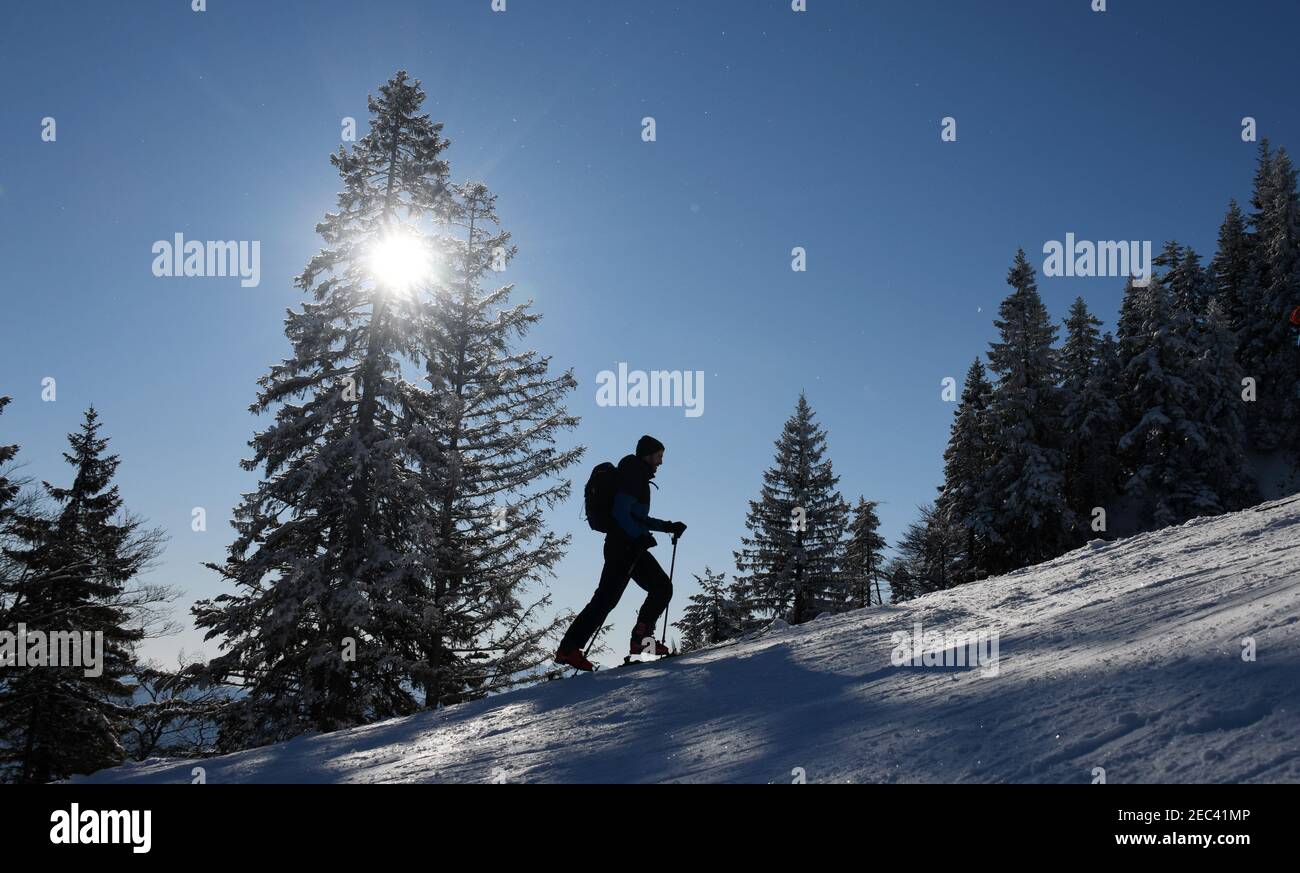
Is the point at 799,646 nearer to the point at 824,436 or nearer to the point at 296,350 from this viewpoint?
the point at 296,350

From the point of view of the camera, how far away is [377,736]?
658 centimetres

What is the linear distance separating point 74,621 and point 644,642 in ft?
77.4

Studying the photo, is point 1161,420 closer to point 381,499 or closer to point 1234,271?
point 1234,271

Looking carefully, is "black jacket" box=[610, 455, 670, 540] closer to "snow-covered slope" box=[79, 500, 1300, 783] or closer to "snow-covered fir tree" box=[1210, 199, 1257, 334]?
"snow-covered slope" box=[79, 500, 1300, 783]

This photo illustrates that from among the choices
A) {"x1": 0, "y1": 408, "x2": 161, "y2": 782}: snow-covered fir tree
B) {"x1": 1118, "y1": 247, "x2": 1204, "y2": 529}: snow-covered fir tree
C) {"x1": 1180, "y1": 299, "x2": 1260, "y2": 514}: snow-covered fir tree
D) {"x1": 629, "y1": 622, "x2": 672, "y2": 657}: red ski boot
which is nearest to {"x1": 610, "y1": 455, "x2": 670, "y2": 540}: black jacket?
{"x1": 629, "y1": 622, "x2": 672, "y2": 657}: red ski boot

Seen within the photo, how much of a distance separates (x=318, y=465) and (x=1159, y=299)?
36.4 meters

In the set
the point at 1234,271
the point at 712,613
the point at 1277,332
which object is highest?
the point at 1234,271

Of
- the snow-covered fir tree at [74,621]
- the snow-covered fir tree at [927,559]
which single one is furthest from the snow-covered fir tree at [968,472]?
the snow-covered fir tree at [74,621]

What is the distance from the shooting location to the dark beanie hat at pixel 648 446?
25.2 feet

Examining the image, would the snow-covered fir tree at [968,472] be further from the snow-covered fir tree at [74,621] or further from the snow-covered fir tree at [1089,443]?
the snow-covered fir tree at [74,621]

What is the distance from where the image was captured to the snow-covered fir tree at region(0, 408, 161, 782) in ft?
70.3

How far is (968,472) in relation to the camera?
3375 centimetres

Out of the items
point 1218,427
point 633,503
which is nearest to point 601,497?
point 633,503

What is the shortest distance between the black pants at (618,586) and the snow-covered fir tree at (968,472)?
25.5 meters
